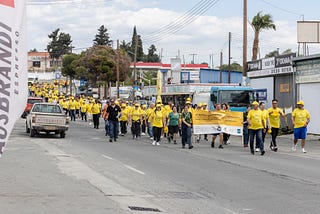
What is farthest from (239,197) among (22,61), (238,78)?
(238,78)

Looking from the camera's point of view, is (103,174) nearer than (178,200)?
No

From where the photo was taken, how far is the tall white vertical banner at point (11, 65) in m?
5.71

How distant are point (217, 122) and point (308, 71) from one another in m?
7.88

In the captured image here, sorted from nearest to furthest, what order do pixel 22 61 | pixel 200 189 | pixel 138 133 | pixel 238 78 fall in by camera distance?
pixel 22 61, pixel 200 189, pixel 138 133, pixel 238 78

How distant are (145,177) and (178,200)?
298 cm

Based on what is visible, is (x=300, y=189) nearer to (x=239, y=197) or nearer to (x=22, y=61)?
(x=239, y=197)

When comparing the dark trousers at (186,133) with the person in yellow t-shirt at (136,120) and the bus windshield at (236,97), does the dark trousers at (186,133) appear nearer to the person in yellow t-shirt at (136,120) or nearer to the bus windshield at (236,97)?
the person in yellow t-shirt at (136,120)

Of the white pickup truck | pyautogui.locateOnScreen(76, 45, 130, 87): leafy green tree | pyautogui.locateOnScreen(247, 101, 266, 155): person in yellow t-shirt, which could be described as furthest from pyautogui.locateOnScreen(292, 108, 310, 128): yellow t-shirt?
pyautogui.locateOnScreen(76, 45, 130, 87): leafy green tree

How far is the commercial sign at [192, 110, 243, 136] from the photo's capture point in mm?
23047

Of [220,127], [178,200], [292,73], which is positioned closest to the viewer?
[178,200]

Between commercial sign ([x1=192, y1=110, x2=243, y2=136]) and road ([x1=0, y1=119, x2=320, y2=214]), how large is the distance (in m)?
2.99

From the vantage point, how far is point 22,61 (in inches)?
233

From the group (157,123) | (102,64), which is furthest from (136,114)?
(102,64)

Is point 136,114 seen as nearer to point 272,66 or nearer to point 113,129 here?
point 113,129
